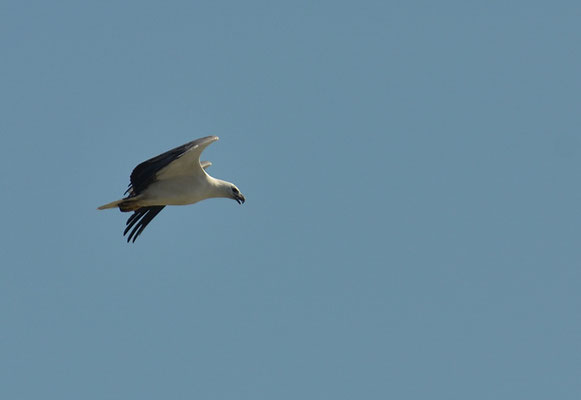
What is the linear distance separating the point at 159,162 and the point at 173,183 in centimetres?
113

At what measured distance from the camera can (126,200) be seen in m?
27.0

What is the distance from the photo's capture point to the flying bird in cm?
2600

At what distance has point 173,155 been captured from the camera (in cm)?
2589

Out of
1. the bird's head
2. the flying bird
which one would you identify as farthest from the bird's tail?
the bird's head

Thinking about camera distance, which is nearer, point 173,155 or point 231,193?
point 173,155

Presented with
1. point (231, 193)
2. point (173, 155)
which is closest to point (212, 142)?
point (173, 155)

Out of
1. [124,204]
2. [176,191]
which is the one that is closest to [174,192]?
[176,191]

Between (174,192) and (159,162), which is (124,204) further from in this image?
(159,162)

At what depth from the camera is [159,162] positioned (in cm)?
2608

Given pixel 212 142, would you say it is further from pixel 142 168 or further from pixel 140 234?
pixel 140 234

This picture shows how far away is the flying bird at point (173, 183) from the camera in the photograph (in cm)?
2600

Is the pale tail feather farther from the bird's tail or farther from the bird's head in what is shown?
the bird's head

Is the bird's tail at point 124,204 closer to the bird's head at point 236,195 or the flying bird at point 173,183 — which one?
the flying bird at point 173,183

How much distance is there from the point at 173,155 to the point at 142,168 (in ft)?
2.32
